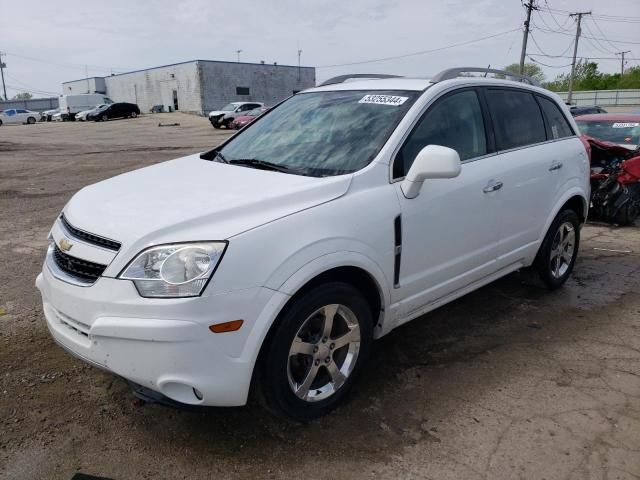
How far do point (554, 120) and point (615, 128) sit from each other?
4.61m

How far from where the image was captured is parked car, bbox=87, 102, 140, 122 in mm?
44938

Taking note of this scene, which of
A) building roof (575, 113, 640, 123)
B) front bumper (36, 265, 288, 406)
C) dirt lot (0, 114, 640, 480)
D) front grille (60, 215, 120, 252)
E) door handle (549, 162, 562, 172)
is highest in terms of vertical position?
building roof (575, 113, 640, 123)

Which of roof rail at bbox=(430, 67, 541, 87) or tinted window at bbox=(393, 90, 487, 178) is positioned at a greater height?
roof rail at bbox=(430, 67, 541, 87)

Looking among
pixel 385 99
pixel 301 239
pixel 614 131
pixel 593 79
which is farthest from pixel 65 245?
pixel 593 79

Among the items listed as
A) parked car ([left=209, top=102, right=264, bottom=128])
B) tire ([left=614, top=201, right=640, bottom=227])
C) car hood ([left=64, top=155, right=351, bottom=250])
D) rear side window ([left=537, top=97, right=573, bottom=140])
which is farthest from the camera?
parked car ([left=209, top=102, right=264, bottom=128])

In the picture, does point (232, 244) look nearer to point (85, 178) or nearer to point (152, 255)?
point (152, 255)

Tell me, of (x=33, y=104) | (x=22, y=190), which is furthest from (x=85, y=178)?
(x=33, y=104)

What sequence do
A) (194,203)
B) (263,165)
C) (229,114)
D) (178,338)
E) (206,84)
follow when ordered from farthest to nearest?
(206,84)
(229,114)
(263,165)
(194,203)
(178,338)

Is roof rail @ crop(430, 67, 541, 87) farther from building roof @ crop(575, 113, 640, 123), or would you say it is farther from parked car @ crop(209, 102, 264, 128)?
parked car @ crop(209, 102, 264, 128)

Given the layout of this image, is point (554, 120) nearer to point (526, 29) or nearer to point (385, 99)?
point (385, 99)

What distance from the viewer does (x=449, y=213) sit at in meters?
3.41

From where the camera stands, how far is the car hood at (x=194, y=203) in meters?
2.50

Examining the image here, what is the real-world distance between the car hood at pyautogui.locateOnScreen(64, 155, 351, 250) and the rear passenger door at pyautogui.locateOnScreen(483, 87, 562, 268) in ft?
5.22

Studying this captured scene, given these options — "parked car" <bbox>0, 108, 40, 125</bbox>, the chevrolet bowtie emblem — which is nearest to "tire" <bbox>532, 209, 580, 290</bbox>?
the chevrolet bowtie emblem
